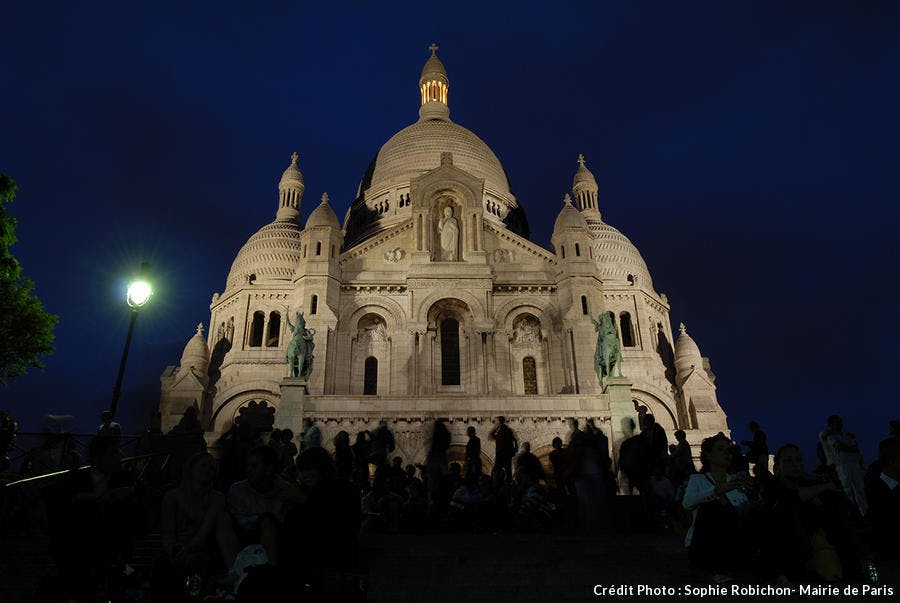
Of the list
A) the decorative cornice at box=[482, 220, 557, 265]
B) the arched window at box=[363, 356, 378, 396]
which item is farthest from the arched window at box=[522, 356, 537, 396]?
the arched window at box=[363, 356, 378, 396]

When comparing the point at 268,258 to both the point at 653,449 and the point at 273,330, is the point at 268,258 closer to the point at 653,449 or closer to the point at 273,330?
the point at 273,330

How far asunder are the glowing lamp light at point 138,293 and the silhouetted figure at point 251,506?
850 centimetres

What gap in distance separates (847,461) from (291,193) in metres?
42.1

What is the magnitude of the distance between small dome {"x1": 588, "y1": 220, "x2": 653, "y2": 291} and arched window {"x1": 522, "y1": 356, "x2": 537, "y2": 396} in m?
13.6

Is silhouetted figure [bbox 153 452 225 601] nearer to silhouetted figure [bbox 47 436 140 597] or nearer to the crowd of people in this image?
the crowd of people

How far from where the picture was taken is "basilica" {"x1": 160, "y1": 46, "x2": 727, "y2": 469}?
2445 cm

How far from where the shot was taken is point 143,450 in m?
16.6

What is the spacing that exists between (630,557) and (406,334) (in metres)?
19.9

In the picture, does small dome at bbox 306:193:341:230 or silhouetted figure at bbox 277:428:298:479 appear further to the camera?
small dome at bbox 306:193:341:230

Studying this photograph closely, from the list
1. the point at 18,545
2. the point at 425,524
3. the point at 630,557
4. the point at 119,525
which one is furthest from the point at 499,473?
the point at 119,525

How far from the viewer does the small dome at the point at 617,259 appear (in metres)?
42.7

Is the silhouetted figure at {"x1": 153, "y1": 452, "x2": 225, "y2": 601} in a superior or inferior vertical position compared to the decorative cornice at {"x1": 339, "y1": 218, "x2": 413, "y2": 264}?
inferior

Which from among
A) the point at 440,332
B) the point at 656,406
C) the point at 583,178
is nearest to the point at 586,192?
the point at 583,178

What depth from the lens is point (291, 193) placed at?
4925cm
